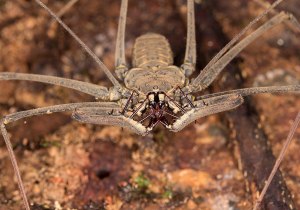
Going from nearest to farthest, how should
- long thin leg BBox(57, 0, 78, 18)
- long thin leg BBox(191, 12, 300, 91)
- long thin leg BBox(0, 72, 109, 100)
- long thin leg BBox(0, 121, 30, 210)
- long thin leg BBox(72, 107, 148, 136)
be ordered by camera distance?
long thin leg BBox(0, 121, 30, 210)
long thin leg BBox(72, 107, 148, 136)
long thin leg BBox(0, 72, 109, 100)
long thin leg BBox(191, 12, 300, 91)
long thin leg BBox(57, 0, 78, 18)

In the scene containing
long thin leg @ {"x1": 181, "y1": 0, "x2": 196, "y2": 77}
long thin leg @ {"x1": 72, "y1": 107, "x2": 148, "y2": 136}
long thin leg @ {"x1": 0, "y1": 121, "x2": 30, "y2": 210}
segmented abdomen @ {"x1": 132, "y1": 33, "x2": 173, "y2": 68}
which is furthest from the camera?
segmented abdomen @ {"x1": 132, "y1": 33, "x2": 173, "y2": 68}

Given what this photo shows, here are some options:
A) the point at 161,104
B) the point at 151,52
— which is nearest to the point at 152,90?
the point at 161,104

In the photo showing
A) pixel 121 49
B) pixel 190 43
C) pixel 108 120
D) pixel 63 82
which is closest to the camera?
pixel 108 120

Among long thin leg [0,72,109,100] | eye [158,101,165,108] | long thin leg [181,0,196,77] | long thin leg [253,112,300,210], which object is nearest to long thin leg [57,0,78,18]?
long thin leg [0,72,109,100]

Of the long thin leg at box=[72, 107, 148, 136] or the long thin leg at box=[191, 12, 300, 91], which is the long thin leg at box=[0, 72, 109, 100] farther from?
the long thin leg at box=[191, 12, 300, 91]

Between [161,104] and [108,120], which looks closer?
[108,120]

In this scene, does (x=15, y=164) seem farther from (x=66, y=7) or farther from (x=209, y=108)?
(x=66, y=7)
